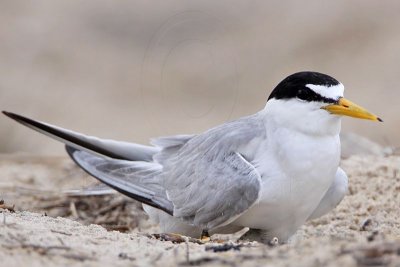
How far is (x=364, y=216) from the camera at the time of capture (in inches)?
250

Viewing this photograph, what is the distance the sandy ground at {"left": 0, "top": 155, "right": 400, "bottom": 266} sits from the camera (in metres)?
3.73

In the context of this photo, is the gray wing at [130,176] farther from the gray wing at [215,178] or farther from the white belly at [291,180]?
the white belly at [291,180]

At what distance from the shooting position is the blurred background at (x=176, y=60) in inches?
455

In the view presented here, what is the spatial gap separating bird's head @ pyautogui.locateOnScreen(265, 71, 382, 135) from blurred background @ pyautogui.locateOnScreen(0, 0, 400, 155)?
18.2ft

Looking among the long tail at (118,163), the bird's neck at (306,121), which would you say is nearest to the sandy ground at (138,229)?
the long tail at (118,163)

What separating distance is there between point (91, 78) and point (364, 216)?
7166 mm

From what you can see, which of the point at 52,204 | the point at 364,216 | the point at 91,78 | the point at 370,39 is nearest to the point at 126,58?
the point at 91,78

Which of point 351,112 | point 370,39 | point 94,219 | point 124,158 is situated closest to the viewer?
point 351,112

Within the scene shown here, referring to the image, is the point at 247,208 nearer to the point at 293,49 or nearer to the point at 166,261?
the point at 166,261

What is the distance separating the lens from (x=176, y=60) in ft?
43.3

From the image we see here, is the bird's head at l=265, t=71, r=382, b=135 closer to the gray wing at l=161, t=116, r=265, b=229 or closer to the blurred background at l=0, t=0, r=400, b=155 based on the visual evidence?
the gray wing at l=161, t=116, r=265, b=229

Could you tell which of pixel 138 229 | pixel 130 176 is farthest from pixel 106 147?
pixel 138 229

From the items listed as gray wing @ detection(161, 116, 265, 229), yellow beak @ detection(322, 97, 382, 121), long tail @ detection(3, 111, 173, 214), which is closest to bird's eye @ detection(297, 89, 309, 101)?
yellow beak @ detection(322, 97, 382, 121)

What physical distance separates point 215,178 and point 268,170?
37 centimetres
